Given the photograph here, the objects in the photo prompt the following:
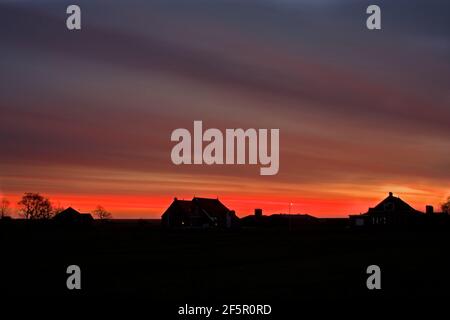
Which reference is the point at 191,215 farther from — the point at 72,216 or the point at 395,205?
the point at 395,205

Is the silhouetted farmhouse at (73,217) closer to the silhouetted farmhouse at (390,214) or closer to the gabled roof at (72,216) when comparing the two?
the gabled roof at (72,216)

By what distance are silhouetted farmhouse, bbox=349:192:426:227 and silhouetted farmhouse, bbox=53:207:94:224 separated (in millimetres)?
60186

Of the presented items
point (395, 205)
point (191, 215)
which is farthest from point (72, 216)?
point (395, 205)

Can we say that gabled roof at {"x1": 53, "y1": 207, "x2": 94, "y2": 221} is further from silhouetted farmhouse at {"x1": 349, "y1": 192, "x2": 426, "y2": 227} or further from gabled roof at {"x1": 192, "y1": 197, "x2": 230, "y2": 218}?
silhouetted farmhouse at {"x1": 349, "y1": 192, "x2": 426, "y2": 227}

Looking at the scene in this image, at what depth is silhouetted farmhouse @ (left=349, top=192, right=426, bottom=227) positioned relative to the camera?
111m

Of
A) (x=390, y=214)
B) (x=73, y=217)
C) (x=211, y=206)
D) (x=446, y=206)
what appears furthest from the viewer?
(x=446, y=206)

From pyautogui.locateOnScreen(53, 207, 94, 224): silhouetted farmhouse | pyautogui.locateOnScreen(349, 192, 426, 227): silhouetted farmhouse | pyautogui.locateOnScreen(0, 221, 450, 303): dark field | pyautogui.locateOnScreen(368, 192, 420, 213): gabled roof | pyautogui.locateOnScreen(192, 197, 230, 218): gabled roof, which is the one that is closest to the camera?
pyautogui.locateOnScreen(0, 221, 450, 303): dark field

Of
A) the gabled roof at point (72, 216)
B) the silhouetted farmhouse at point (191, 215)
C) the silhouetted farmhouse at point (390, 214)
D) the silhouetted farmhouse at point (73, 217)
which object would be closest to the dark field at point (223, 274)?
the silhouetted farmhouse at point (191, 215)

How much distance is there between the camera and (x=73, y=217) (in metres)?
120

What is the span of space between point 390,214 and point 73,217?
70.2 m

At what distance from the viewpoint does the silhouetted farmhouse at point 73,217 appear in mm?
119000

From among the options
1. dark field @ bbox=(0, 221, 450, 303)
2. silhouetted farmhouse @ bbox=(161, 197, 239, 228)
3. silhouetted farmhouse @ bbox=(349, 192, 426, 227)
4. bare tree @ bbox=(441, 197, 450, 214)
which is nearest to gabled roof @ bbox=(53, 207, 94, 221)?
silhouetted farmhouse @ bbox=(161, 197, 239, 228)

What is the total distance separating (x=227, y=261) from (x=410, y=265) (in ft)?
39.8
